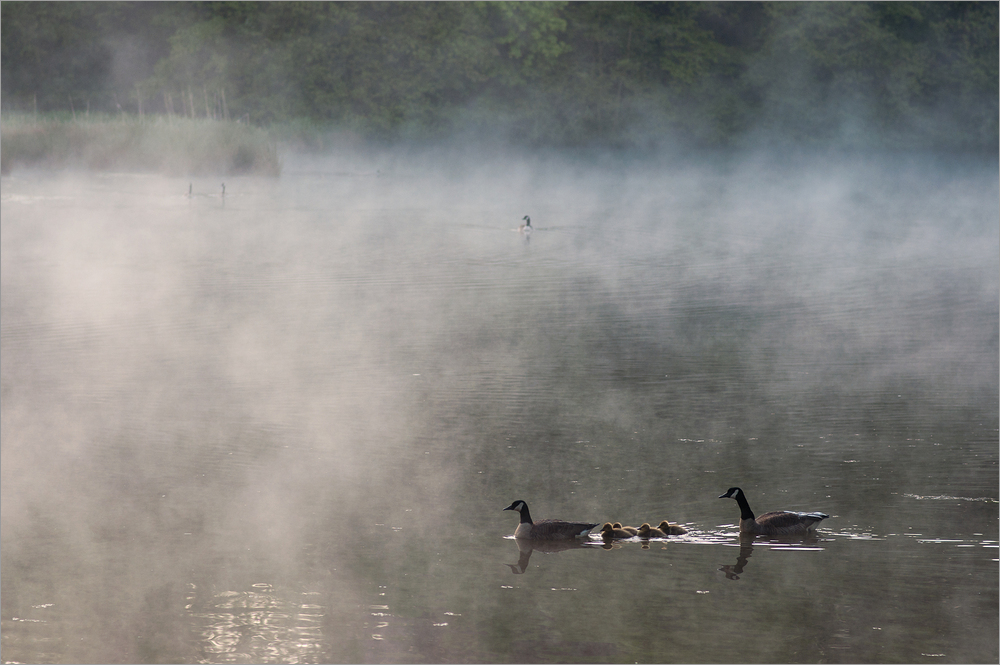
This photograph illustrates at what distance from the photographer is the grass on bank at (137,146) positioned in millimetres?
32875

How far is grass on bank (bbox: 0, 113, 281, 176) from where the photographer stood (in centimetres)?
3288

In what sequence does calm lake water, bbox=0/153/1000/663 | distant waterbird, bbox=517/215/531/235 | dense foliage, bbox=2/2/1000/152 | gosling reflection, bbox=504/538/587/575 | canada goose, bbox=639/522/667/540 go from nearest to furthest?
calm lake water, bbox=0/153/1000/663, gosling reflection, bbox=504/538/587/575, canada goose, bbox=639/522/667/540, distant waterbird, bbox=517/215/531/235, dense foliage, bbox=2/2/1000/152

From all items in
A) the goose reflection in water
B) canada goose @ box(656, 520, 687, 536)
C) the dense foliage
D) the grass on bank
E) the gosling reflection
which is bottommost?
the goose reflection in water

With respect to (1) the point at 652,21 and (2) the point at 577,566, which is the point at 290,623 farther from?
(1) the point at 652,21

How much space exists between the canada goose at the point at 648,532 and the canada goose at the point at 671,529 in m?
0.03

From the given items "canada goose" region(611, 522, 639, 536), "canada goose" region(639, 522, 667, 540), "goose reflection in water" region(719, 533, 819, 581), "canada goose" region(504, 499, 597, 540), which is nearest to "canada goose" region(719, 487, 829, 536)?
"goose reflection in water" region(719, 533, 819, 581)

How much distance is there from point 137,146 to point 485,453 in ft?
90.4

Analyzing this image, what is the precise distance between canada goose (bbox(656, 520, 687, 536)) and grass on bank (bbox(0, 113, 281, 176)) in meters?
29.0

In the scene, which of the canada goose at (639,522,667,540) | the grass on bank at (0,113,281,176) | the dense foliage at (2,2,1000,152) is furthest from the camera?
the dense foliage at (2,2,1000,152)

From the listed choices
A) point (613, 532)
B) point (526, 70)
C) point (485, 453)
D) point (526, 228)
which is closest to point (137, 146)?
point (526, 228)

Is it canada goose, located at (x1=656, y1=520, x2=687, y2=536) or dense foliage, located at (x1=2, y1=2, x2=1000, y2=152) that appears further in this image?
dense foliage, located at (x1=2, y1=2, x2=1000, y2=152)

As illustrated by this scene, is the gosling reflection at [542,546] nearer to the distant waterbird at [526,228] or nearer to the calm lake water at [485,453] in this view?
the calm lake water at [485,453]

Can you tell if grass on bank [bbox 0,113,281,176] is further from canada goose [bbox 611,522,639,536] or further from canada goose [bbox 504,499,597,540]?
canada goose [bbox 611,522,639,536]

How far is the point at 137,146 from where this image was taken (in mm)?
33281
